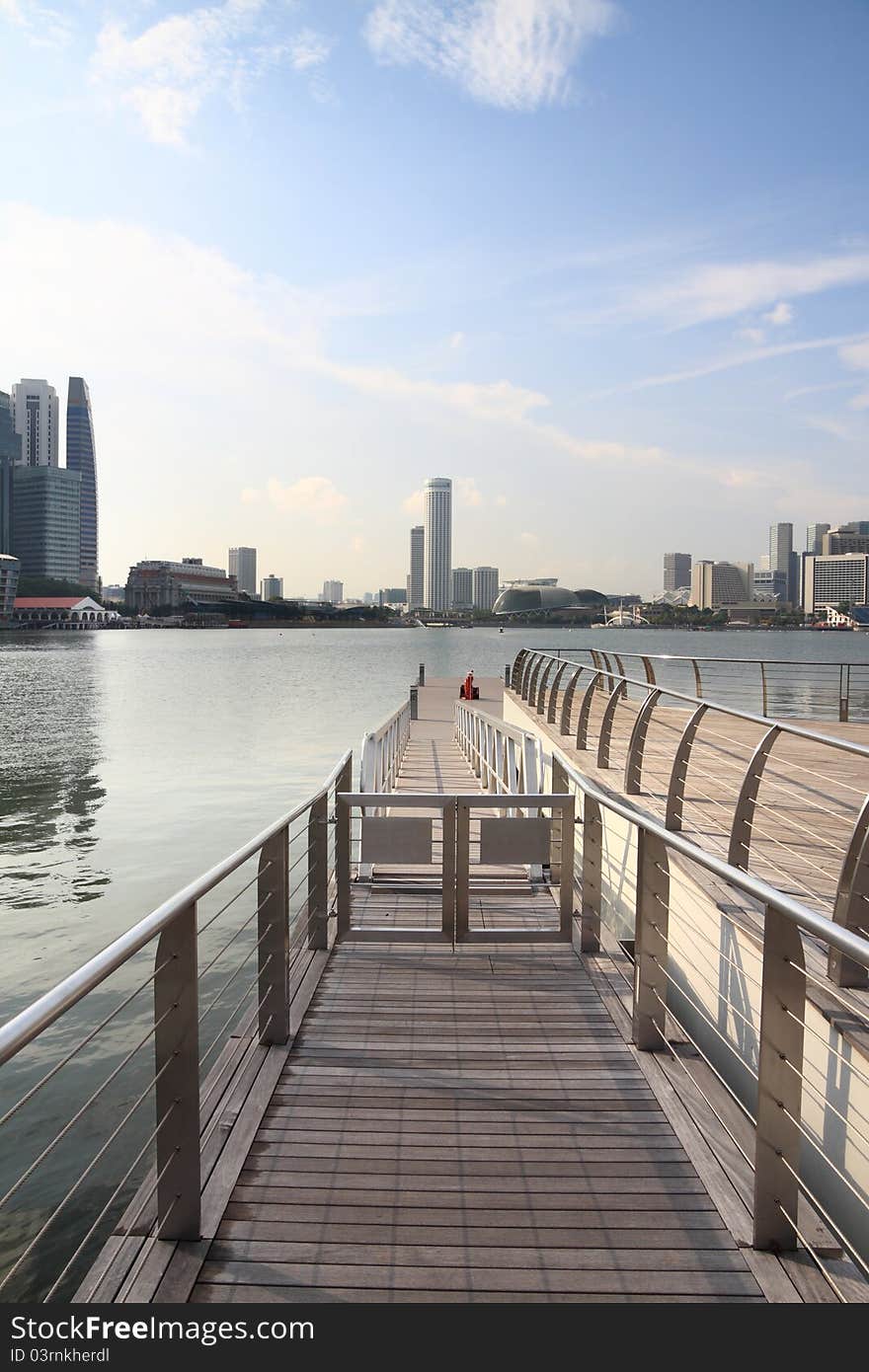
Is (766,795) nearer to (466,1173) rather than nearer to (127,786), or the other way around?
(466,1173)

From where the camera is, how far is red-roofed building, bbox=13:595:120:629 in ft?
552

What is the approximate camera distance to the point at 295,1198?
3.02m

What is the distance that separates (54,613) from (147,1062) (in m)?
178

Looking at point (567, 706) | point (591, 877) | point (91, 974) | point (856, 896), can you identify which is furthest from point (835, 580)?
point (91, 974)

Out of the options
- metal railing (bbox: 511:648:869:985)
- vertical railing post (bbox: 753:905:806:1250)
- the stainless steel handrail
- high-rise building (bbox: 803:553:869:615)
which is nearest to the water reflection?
metal railing (bbox: 511:648:869:985)

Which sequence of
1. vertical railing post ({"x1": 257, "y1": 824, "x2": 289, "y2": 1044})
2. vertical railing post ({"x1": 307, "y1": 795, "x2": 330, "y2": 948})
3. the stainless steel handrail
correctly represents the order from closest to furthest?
the stainless steel handrail < vertical railing post ({"x1": 257, "y1": 824, "x2": 289, "y2": 1044}) < vertical railing post ({"x1": 307, "y1": 795, "x2": 330, "y2": 948})

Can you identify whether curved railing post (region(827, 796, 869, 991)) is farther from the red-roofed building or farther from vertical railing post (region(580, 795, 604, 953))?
the red-roofed building

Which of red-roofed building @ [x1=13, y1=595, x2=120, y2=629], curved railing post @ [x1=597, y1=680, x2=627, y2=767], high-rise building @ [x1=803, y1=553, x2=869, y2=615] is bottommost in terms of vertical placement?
curved railing post @ [x1=597, y1=680, x2=627, y2=767]

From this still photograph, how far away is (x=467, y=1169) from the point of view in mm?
3203

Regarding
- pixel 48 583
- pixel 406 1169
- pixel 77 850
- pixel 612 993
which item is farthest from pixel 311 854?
pixel 48 583

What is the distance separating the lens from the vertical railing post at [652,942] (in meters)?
4.07

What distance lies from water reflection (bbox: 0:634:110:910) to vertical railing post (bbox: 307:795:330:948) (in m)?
6.12

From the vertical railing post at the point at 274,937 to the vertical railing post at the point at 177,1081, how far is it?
1.11 metres

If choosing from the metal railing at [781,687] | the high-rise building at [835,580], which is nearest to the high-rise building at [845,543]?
the high-rise building at [835,580]
